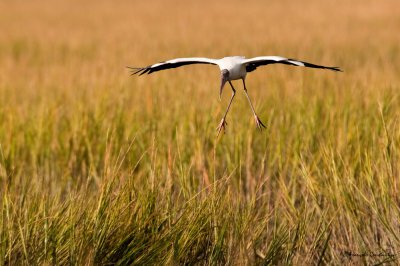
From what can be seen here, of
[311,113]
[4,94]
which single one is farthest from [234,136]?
[4,94]

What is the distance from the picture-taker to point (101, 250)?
173 centimetres

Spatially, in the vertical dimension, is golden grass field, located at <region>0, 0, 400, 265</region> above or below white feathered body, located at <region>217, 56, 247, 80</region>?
below

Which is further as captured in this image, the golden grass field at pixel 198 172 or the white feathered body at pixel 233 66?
the golden grass field at pixel 198 172

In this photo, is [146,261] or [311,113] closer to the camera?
[146,261]

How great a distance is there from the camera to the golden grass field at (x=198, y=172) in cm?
180

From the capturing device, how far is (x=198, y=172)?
2.81 meters

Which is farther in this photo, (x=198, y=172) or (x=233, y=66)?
(x=198, y=172)

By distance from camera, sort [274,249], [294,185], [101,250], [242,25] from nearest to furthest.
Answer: [101,250] → [274,249] → [294,185] → [242,25]

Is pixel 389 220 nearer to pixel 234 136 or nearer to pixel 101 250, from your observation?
pixel 234 136

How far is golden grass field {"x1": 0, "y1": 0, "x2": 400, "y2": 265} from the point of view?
70.9 inches

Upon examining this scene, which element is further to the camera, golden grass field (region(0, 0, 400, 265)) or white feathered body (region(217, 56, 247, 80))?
golden grass field (region(0, 0, 400, 265))

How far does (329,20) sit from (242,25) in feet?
5.90

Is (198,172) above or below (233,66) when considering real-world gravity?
below

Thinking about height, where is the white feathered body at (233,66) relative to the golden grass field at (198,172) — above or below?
above
